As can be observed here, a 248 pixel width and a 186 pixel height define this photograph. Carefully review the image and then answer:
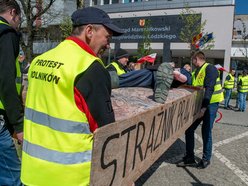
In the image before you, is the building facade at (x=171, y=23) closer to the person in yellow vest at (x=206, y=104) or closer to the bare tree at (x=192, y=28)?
the bare tree at (x=192, y=28)

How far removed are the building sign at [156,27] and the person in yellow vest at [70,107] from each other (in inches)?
1303

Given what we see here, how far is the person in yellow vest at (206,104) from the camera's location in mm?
6055

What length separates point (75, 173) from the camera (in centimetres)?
200

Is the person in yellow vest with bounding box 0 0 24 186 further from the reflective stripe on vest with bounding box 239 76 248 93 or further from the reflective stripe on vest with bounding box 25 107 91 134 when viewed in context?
the reflective stripe on vest with bounding box 239 76 248 93

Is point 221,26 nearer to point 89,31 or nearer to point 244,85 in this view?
point 244,85

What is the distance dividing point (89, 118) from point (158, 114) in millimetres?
1554

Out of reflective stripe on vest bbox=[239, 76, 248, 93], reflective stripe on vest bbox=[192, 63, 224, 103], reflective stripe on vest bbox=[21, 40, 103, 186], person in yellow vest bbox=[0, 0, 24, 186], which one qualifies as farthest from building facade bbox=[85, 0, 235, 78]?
reflective stripe on vest bbox=[21, 40, 103, 186]

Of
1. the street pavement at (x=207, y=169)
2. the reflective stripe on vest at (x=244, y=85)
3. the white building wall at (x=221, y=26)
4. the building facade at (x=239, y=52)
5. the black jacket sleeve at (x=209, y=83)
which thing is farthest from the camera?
the building facade at (x=239, y=52)

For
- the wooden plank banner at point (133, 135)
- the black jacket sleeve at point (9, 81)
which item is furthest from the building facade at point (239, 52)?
the black jacket sleeve at point (9, 81)

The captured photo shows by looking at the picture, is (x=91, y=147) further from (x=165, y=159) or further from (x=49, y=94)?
(x=165, y=159)

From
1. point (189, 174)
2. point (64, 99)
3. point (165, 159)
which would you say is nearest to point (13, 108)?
point (64, 99)

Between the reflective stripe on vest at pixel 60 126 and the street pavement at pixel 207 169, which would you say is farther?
the street pavement at pixel 207 169

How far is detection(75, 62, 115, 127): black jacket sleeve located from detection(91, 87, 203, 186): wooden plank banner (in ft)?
0.33

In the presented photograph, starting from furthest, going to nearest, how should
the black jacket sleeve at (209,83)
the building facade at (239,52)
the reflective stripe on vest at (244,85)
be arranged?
the building facade at (239,52), the reflective stripe on vest at (244,85), the black jacket sleeve at (209,83)
